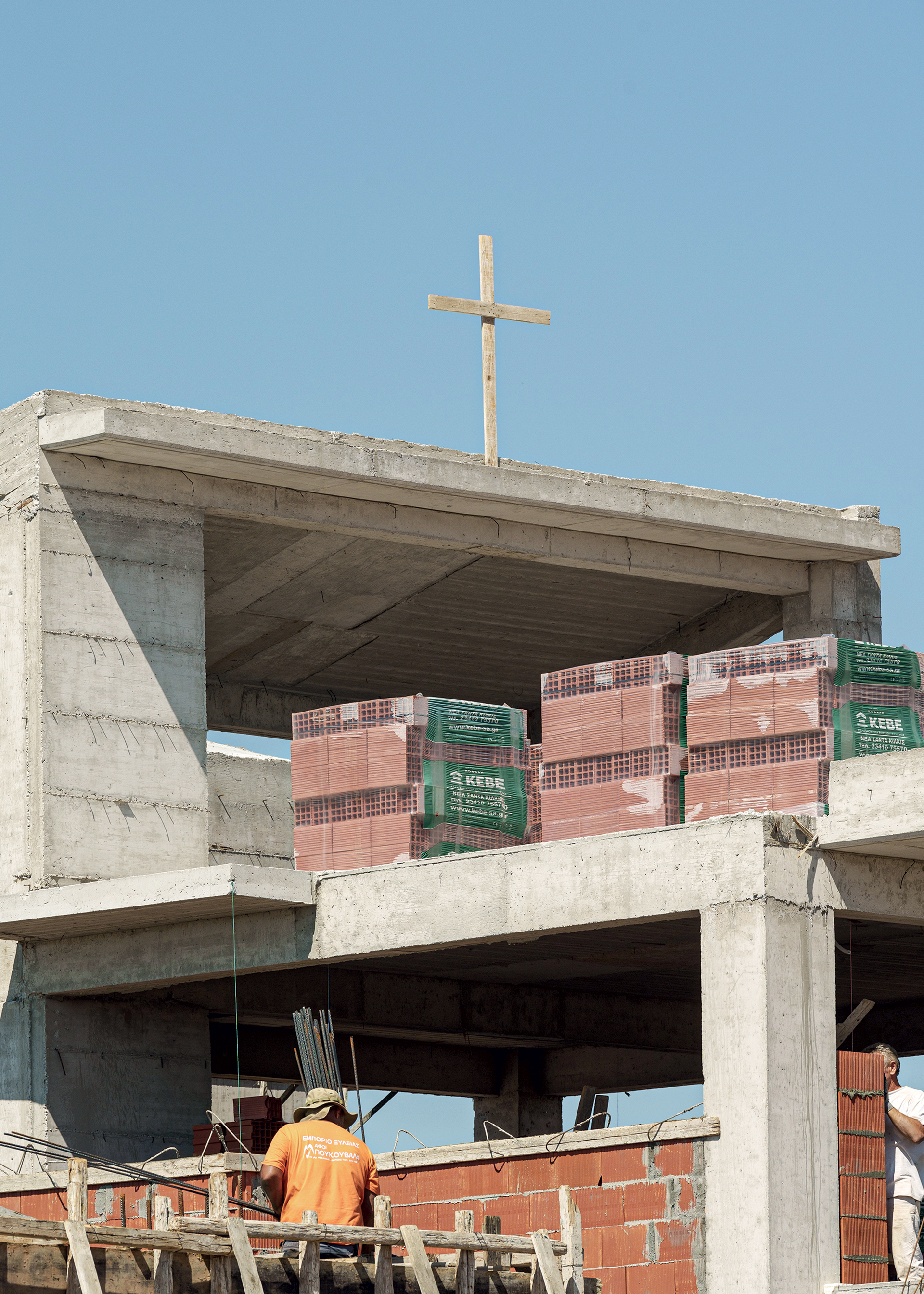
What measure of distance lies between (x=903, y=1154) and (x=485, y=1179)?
2.85 meters

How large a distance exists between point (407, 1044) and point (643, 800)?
→ 9663mm

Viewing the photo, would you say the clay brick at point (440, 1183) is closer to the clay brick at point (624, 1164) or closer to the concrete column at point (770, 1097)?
the clay brick at point (624, 1164)

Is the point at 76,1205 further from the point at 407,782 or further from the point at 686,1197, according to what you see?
the point at 407,782

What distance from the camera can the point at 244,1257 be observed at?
36.3 feet

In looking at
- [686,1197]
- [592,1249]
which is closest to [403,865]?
[592,1249]

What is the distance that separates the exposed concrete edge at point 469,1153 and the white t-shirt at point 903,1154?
132 centimetres

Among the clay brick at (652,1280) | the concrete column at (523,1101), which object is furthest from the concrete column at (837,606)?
the clay brick at (652,1280)

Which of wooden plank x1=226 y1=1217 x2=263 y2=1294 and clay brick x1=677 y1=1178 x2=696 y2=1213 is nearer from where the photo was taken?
wooden plank x1=226 y1=1217 x2=263 y2=1294

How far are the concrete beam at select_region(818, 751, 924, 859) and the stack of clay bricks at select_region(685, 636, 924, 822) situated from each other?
465 mm

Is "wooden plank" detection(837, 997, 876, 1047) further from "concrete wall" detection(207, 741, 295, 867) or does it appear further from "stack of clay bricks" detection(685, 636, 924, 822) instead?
"concrete wall" detection(207, 741, 295, 867)

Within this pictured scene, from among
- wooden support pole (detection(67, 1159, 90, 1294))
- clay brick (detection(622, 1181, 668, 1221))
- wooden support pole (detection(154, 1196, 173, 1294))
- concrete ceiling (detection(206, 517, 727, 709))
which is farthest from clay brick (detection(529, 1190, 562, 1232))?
concrete ceiling (detection(206, 517, 727, 709))

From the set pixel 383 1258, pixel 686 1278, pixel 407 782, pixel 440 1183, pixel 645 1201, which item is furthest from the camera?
pixel 407 782

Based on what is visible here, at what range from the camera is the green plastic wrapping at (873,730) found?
48.5 feet

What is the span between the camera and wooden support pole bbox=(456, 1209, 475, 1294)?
12461 millimetres
